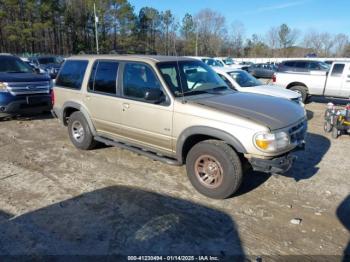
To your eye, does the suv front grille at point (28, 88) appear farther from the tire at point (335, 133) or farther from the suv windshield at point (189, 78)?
the tire at point (335, 133)

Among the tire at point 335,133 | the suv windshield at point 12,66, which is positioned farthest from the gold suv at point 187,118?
the suv windshield at point 12,66

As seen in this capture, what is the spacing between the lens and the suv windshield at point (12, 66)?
8.96 metres

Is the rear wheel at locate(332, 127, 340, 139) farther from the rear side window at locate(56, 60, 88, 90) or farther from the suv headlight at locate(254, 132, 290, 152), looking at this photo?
the rear side window at locate(56, 60, 88, 90)

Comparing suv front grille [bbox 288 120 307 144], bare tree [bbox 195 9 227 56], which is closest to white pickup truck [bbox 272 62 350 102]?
suv front grille [bbox 288 120 307 144]

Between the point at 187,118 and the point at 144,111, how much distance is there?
84 centimetres

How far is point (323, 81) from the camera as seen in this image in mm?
12195

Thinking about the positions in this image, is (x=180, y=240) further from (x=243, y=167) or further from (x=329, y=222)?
(x=329, y=222)

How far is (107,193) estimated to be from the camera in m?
4.38

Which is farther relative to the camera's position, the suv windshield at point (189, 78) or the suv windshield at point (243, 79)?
the suv windshield at point (243, 79)

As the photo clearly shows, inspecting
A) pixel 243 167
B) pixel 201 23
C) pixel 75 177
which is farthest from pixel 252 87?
pixel 201 23

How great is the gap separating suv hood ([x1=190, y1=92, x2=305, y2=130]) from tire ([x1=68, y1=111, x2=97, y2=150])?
8.67 ft

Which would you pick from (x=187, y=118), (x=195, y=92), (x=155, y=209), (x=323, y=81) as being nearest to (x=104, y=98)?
(x=195, y=92)

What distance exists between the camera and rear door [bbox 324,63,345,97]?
11945 millimetres

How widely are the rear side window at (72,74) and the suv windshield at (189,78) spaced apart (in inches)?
80.2
